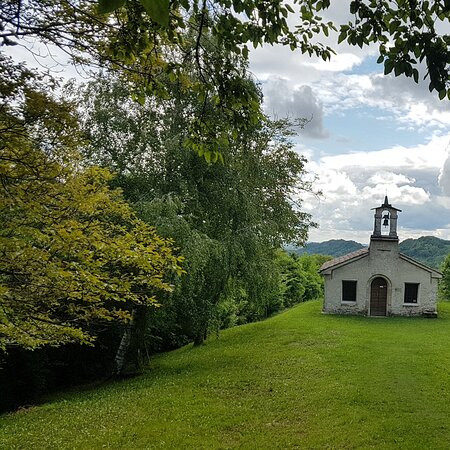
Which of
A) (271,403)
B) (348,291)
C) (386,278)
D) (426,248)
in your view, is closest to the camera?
(271,403)

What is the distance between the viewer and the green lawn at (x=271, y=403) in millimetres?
9430

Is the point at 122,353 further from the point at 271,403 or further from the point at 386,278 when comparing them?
the point at 386,278

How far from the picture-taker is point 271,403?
38.5ft

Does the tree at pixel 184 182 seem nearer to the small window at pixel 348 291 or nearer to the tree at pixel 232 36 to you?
the tree at pixel 232 36

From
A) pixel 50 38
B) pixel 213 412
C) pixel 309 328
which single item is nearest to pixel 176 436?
pixel 213 412

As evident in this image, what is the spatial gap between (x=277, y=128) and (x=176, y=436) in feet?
56.8

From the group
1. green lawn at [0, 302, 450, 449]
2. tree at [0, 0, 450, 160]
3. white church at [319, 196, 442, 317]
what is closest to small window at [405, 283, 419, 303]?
white church at [319, 196, 442, 317]

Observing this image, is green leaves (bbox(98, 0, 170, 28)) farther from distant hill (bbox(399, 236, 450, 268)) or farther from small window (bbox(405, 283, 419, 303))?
distant hill (bbox(399, 236, 450, 268))

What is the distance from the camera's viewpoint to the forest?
14.4 feet

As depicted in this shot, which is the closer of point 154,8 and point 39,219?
point 154,8

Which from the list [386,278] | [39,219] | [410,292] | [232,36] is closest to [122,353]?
[39,219]

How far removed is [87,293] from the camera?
23.6 ft

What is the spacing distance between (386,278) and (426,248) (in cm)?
9996

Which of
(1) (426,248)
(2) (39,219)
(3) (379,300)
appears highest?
(1) (426,248)
